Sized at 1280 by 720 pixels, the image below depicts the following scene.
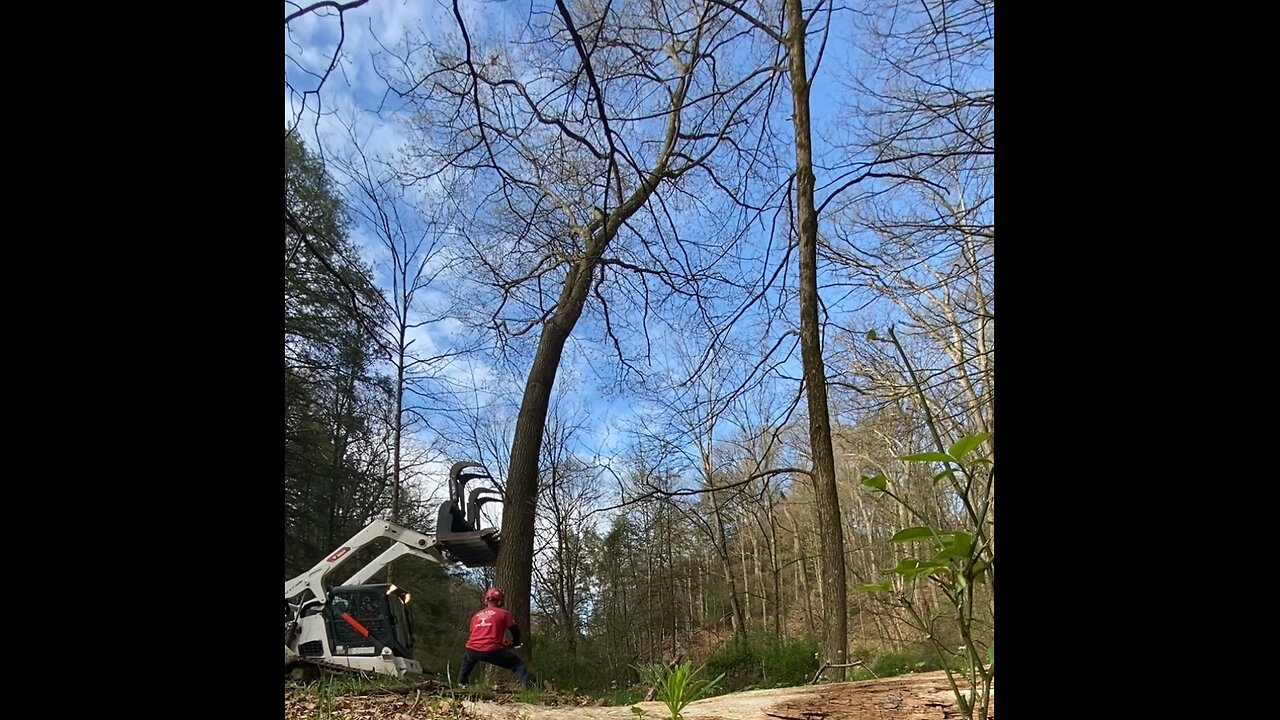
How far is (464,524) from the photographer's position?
3.88 metres

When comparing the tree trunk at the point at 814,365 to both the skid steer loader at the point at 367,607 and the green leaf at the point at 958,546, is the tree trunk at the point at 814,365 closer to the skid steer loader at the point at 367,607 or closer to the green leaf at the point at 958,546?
the skid steer loader at the point at 367,607

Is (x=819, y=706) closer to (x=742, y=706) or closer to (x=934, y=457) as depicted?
(x=742, y=706)

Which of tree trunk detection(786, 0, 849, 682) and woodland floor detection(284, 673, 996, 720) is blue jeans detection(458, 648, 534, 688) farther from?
tree trunk detection(786, 0, 849, 682)

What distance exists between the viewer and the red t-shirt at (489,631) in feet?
11.9

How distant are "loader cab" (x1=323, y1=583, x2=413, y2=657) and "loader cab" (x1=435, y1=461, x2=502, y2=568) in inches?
15.8

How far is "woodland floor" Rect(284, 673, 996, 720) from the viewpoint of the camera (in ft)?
4.96

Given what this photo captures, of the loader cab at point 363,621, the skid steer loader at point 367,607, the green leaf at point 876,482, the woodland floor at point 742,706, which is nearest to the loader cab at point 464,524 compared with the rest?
the skid steer loader at point 367,607

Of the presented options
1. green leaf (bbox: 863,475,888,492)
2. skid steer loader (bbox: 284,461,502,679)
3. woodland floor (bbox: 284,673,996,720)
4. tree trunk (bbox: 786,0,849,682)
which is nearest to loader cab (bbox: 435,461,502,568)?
skid steer loader (bbox: 284,461,502,679)
